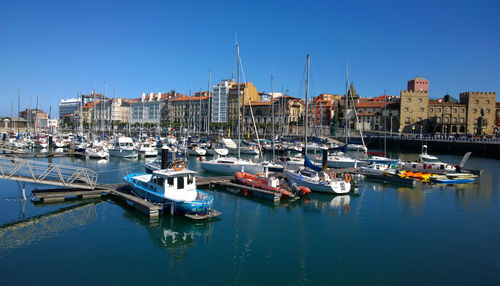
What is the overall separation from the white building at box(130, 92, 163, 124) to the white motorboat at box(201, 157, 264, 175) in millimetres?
107112

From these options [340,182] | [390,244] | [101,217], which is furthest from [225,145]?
[390,244]

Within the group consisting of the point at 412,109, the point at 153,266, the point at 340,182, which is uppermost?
the point at 412,109

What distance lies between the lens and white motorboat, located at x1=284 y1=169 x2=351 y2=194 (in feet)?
92.2

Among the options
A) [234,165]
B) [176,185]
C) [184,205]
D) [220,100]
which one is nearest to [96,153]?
[234,165]

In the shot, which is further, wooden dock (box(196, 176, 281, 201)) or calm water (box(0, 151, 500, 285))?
wooden dock (box(196, 176, 281, 201))

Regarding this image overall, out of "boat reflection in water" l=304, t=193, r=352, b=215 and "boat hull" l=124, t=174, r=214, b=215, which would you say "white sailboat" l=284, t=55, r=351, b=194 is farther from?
"boat hull" l=124, t=174, r=214, b=215

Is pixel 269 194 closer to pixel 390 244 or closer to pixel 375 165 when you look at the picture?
pixel 390 244

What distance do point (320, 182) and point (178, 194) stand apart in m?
12.0

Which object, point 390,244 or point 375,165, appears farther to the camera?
point 375,165

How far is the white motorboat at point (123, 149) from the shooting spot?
2147 inches

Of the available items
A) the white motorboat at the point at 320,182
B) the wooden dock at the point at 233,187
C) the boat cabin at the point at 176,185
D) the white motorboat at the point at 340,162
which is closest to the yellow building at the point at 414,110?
the white motorboat at the point at 340,162

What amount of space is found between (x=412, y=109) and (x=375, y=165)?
7183cm

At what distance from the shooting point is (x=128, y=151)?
179 ft

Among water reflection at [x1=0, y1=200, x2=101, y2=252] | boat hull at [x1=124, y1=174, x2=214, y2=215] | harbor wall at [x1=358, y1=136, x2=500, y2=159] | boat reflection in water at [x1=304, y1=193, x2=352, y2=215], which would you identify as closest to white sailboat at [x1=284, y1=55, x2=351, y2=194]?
boat reflection in water at [x1=304, y1=193, x2=352, y2=215]
